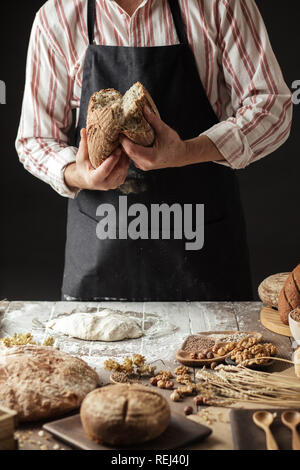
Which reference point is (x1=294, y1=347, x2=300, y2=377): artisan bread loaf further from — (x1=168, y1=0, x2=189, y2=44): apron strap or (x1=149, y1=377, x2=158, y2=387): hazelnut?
(x1=168, y1=0, x2=189, y2=44): apron strap

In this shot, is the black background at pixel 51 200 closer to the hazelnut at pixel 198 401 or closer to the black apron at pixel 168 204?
the black apron at pixel 168 204

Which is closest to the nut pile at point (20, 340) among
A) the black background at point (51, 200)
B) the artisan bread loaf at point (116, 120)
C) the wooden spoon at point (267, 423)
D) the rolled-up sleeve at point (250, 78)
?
the artisan bread loaf at point (116, 120)

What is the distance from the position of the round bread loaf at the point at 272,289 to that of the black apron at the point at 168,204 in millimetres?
298

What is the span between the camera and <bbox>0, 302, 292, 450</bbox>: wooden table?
6.82 ft

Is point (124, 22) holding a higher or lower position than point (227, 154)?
higher

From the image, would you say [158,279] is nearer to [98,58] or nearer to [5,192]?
[98,58]

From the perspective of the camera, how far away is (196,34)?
8.35ft

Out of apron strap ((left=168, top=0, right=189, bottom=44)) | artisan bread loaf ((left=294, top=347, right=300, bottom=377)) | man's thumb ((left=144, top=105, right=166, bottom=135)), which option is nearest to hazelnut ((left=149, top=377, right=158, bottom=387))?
artisan bread loaf ((left=294, top=347, right=300, bottom=377))

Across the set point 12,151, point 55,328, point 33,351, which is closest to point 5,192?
point 12,151

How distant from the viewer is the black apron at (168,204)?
2.58m

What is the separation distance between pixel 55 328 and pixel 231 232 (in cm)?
81

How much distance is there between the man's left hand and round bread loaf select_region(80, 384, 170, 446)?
2.84ft

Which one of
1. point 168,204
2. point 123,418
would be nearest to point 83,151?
point 168,204

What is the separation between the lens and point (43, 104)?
8.86 ft
